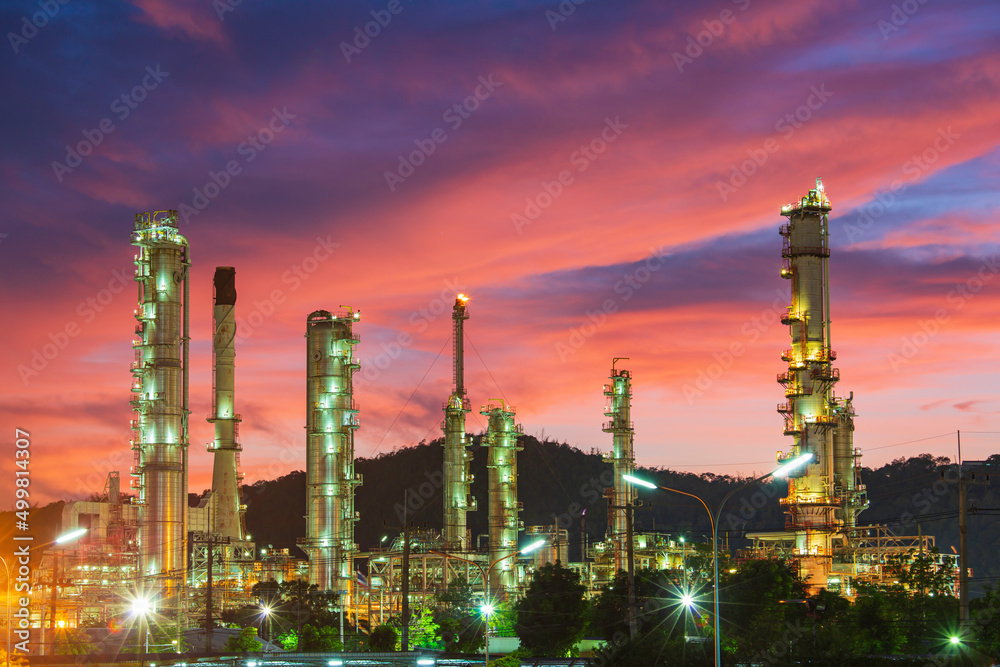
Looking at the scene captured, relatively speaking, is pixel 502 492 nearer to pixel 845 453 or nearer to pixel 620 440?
pixel 620 440

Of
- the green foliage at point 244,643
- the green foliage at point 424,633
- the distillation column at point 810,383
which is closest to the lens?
the green foliage at point 244,643

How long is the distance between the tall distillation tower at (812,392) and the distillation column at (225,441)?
4644 centimetres

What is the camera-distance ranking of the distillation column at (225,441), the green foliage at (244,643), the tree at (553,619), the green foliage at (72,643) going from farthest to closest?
1. the distillation column at (225,441)
2. the tree at (553,619)
3. the green foliage at (244,643)
4. the green foliage at (72,643)

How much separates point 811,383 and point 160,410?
4879cm

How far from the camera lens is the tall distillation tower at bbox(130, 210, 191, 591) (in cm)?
8756

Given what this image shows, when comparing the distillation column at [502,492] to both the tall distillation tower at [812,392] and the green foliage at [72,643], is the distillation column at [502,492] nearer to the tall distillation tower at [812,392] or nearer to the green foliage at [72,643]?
the tall distillation tower at [812,392]

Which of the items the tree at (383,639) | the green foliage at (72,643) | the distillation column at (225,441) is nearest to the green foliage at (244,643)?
the tree at (383,639)

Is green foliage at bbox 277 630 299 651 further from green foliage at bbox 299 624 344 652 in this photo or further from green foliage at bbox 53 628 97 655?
green foliage at bbox 53 628 97 655

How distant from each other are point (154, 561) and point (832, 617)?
154ft

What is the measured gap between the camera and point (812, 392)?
9375 cm

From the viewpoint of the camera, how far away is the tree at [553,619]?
78812mm

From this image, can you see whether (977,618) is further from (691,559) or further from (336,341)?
(336,341)

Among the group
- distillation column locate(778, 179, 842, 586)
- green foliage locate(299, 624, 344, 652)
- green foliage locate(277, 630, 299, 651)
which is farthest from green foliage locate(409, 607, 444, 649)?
distillation column locate(778, 179, 842, 586)

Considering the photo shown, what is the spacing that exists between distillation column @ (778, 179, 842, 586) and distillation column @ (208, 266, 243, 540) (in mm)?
46549
